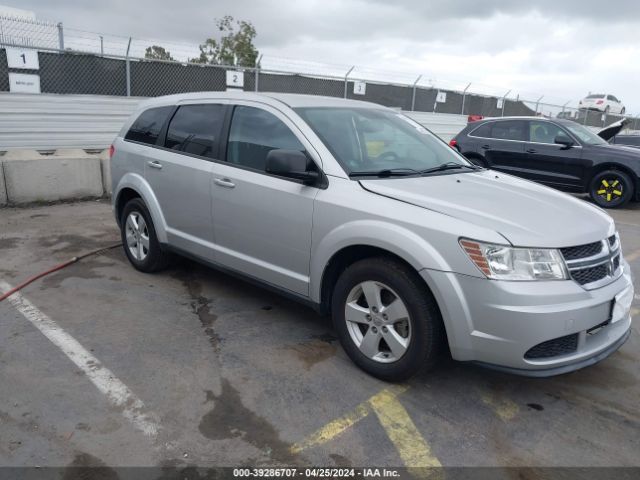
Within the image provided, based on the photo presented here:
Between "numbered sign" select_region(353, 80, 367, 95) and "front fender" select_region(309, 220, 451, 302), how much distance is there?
39.8 ft

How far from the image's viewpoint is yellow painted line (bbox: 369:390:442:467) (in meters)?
2.72

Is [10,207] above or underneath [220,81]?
underneath

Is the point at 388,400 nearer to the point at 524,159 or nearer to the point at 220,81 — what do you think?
the point at 524,159

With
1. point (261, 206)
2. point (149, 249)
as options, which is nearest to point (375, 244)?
point (261, 206)

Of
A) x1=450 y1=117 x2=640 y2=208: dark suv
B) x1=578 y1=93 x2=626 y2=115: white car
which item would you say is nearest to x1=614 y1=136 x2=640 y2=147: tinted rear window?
x1=450 y1=117 x2=640 y2=208: dark suv

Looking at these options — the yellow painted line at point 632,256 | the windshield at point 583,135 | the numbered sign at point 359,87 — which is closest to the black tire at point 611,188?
the windshield at point 583,135

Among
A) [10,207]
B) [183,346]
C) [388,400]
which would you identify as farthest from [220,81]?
[388,400]

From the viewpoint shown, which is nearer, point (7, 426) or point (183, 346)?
point (7, 426)

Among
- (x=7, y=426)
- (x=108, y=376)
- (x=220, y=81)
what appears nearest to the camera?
(x=7, y=426)

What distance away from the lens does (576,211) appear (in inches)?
135

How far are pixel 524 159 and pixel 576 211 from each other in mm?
7578

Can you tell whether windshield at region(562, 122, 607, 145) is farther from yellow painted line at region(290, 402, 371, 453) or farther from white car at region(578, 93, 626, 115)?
white car at region(578, 93, 626, 115)

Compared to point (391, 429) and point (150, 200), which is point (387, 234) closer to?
point (391, 429)

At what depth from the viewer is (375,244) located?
3.20m
